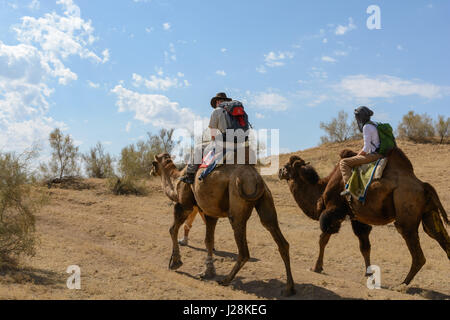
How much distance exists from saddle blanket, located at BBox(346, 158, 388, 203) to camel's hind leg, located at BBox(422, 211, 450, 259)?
1089 mm

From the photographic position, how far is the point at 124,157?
71.7ft

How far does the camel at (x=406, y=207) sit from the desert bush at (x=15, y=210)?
6.43 m

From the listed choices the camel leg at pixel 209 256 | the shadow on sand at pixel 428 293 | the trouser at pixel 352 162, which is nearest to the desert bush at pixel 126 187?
the camel leg at pixel 209 256

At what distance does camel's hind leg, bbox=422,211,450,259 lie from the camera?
721 cm

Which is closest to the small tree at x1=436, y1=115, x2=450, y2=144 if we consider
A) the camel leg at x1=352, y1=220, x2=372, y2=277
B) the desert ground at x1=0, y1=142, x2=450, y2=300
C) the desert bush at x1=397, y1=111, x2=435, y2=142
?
the desert bush at x1=397, y1=111, x2=435, y2=142

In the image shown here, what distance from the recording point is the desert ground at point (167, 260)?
270 inches

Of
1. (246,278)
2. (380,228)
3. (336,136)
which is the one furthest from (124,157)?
(336,136)

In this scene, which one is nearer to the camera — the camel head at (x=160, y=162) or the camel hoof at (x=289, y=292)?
the camel hoof at (x=289, y=292)

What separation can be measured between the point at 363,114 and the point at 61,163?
60.8 feet

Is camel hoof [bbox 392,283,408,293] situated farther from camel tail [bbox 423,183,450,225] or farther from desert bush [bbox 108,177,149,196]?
desert bush [bbox 108,177,149,196]

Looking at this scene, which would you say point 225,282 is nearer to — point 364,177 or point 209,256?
point 209,256

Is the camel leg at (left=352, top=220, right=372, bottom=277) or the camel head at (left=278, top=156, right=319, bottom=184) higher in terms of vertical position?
the camel head at (left=278, top=156, right=319, bottom=184)

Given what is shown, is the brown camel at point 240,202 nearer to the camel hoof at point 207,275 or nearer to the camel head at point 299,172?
the camel hoof at point 207,275

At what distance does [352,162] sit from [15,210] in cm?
703
